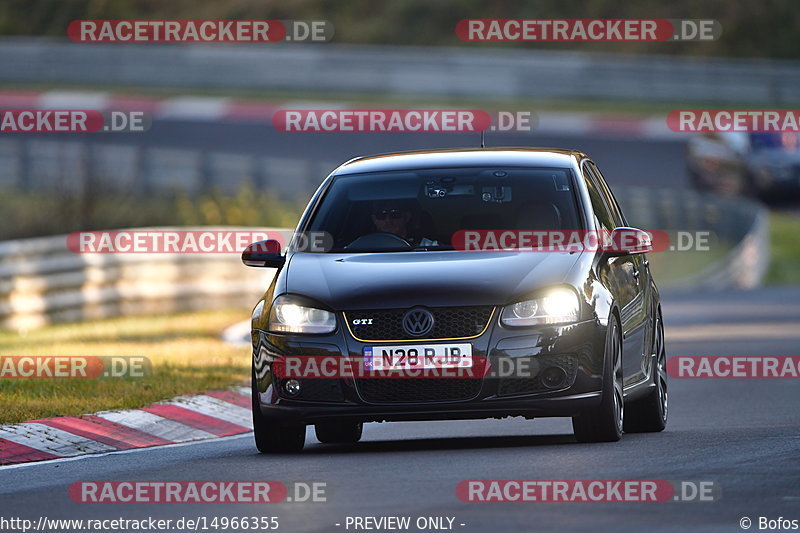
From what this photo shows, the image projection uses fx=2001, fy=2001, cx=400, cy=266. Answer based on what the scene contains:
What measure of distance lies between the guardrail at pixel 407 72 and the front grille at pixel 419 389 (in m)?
32.8

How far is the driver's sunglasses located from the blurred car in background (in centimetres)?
2763

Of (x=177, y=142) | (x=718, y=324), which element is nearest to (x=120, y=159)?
(x=177, y=142)

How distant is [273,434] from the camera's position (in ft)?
37.5

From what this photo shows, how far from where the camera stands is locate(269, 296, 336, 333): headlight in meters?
10.9

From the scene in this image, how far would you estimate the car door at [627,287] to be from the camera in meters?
11.6

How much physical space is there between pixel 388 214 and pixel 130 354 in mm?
6802

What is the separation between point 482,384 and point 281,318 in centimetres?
121

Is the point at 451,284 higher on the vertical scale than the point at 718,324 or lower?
higher

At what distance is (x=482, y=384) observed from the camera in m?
10.8

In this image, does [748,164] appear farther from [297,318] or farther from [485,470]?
[485,470]

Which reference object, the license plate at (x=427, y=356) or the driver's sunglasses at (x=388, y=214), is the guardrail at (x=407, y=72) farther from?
the license plate at (x=427, y=356)

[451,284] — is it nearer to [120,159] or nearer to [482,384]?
[482,384]

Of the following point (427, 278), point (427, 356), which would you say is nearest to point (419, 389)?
point (427, 356)

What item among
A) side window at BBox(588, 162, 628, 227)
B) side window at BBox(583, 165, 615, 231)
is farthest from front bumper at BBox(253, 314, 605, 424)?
side window at BBox(588, 162, 628, 227)
